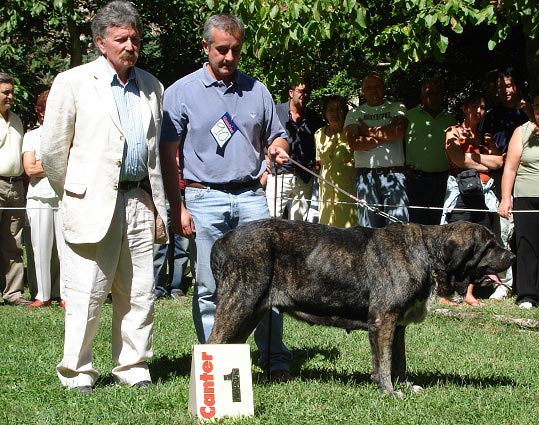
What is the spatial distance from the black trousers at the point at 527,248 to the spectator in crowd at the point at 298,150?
253 centimetres

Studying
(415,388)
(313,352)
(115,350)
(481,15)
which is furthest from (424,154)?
(115,350)

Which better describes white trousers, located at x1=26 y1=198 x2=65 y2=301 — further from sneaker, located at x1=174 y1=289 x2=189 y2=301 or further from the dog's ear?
the dog's ear

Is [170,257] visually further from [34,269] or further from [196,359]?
[196,359]

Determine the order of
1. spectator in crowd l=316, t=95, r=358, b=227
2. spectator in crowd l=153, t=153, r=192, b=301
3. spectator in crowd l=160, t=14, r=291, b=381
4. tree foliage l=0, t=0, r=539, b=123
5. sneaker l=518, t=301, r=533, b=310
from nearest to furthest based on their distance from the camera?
1. spectator in crowd l=160, t=14, r=291, b=381
2. tree foliage l=0, t=0, r=539, b=123
3. sneaker l=518, t=301, r=533, b=310
4. spectator in crowd l=316, t=95, r=358, b=227
5. spectator in crowd l=153, t=153, r=192, b=301

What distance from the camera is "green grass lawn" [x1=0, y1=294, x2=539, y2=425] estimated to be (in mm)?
5152

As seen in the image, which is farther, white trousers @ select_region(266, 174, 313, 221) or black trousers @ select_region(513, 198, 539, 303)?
white trousers @ select_region(266, 174, 313, 221)

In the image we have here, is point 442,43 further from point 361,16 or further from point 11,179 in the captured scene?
point 11,179

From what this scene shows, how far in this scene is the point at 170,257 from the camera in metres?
11.7

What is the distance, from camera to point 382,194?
9953 mm

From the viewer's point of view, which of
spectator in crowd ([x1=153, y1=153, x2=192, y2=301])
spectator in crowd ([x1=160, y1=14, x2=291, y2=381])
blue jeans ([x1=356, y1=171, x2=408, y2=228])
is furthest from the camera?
spectator in crowd ([x1=153, y1=153, x2=192, y2=301])

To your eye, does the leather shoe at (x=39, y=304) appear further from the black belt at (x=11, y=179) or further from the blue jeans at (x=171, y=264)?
the black belt at (x=11, y=179)

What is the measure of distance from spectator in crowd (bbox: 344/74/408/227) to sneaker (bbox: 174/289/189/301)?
2541 millimetres

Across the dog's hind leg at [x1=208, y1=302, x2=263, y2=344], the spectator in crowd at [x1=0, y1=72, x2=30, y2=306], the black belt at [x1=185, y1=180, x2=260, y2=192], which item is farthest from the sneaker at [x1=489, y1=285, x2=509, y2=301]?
the spectator in crowd at [x1=0, y1=72, x2=30, y2=306]

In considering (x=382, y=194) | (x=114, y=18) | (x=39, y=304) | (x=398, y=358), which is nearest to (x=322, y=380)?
(x=398, y=358)
